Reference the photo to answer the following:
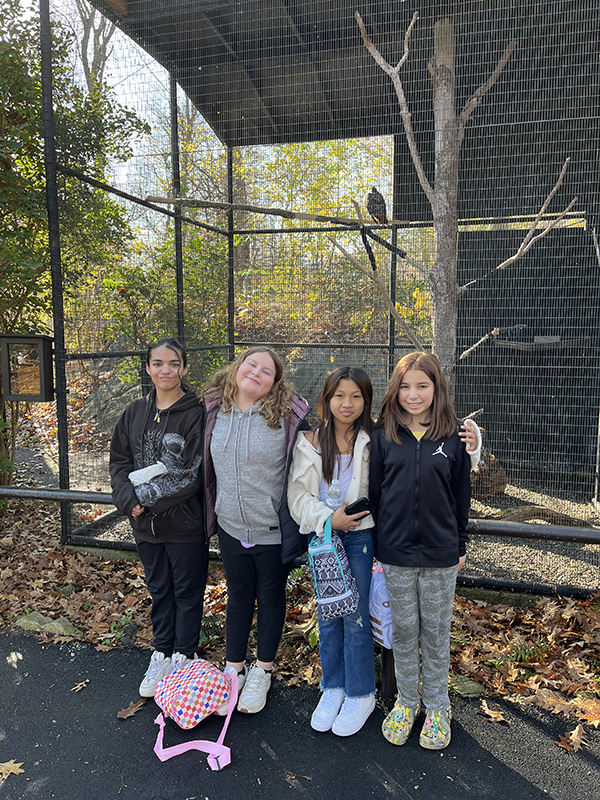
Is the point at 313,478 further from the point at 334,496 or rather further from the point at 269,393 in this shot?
the point at 269,393

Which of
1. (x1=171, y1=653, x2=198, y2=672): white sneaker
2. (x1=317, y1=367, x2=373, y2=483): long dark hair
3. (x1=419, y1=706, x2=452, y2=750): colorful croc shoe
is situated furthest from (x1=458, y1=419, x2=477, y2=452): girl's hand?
(x1=171, y1=653, x2=198, y2=672): white sneaker

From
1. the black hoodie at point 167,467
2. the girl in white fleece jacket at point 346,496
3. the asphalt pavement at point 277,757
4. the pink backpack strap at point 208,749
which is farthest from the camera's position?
the black hoodie at point 167,467

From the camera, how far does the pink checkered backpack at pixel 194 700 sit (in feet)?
6.71

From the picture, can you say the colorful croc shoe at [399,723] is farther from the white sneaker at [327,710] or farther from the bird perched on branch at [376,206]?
the bird perched on branch at [376,206]

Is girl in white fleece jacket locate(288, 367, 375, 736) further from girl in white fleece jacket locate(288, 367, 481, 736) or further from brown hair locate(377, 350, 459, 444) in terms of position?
brown hair locate(377, 350, 459, 444)

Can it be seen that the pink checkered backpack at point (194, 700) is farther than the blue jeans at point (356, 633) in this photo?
No

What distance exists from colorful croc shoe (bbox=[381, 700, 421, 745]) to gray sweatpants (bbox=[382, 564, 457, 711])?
83 mm

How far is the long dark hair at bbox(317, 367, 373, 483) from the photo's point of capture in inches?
84.0

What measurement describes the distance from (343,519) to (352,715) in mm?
778

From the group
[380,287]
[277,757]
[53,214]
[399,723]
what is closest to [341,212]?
[380,287]

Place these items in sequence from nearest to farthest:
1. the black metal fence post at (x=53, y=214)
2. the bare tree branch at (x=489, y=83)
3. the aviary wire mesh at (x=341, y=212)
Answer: the black metal fence post at (x=53, y=214)
the bare tree branch at (x=489, y=83)
the aviary wire mesh at (x=341, y=212)

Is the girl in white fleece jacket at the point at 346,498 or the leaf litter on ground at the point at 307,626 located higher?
the girl in white fleece jacket at the point at 346,498

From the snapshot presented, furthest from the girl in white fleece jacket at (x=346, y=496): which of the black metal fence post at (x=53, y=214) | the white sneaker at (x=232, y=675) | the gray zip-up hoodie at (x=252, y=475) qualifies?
the black metal fence post at (x=53, y=214)

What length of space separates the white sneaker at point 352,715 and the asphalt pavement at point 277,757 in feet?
0.12
